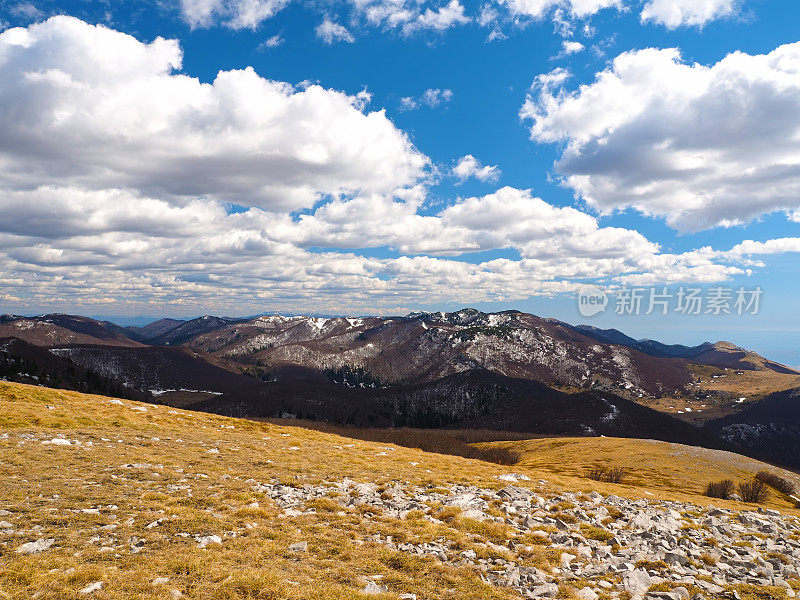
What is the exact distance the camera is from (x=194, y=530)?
15.8 metres

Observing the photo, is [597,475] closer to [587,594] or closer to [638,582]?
[638,582]

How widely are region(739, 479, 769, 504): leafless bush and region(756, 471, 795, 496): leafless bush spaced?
7953 millimetres

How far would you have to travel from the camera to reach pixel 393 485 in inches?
1049

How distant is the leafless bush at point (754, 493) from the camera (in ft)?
241

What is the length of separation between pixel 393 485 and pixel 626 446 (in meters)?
139

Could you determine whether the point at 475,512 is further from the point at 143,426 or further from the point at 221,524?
the point at 143,426

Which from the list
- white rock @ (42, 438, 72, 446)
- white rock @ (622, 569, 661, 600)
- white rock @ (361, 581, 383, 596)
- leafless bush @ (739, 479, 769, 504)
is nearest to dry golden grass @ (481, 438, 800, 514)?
leafless bush @ (739, 479, 769, 504)

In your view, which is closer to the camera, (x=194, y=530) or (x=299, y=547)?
(x=299, y=547)

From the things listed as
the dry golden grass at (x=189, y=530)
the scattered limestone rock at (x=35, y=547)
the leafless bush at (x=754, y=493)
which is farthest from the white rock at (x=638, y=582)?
the leafless bush at (x=754, y=493)

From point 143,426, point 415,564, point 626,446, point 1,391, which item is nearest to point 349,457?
point 143,426

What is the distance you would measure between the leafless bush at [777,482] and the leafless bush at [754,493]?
7953 millimetres

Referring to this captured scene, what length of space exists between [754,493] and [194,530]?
103629mm

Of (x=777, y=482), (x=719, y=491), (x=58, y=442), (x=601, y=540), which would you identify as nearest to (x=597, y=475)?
(x=719, y=491)

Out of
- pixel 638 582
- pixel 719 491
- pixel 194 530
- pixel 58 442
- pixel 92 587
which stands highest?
pixel 92 587
